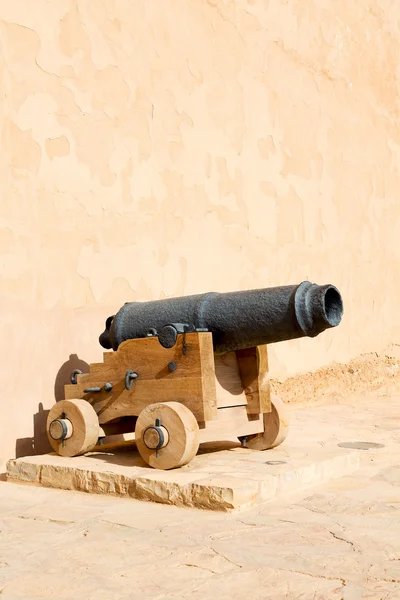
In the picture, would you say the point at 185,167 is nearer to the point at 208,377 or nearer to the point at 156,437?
the point at 208,377

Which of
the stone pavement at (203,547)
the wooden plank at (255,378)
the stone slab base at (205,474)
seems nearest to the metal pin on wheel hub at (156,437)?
the stone slab base at (205,474)

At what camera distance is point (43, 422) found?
189 inches

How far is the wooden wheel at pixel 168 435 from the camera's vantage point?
373 centimetres

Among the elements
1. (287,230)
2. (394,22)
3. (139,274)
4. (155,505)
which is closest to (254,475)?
(155,505)

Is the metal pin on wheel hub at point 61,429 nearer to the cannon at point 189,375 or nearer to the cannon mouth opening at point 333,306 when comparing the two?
the cannon at point 189,375

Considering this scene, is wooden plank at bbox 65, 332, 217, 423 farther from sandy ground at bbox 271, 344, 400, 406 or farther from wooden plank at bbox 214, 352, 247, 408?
sandy ground at bbox 271, 344, 400, 406

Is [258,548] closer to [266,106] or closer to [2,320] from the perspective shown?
[2,320]

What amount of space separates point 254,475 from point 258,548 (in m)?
0.83

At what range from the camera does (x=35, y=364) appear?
4793mm

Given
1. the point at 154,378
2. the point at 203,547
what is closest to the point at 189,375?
the point at 154,378

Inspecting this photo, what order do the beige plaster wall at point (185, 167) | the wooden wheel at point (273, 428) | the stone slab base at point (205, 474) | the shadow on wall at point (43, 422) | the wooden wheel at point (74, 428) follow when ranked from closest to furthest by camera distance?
the stone slab base at point (205, 474) < the wooden wheel at point (74, 428) < the wooden wheel at point (273, 428) < the shadow on wall at point (43, 422) < the beige plaster wall at point (185, 167)

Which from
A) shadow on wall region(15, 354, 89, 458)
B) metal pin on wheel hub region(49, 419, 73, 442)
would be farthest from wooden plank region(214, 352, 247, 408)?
shadow on wall region(15, 354, 89, 458)

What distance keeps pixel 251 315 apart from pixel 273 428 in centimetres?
78

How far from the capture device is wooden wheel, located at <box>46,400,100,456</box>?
4.14 metres
